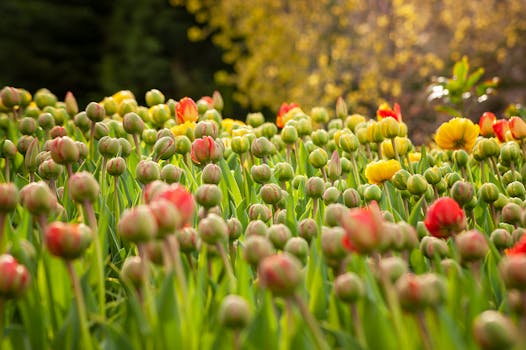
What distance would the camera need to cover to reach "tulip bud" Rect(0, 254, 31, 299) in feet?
2.54

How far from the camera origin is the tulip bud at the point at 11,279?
2.54 feet

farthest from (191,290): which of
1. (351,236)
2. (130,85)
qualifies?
(130,85)

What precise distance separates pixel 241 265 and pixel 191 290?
0.14 metres

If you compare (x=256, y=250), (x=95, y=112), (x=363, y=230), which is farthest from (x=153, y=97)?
(x=363, y=230)

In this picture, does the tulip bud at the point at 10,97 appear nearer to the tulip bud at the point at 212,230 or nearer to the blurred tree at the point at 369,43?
the tulip bud at the point at 212,230

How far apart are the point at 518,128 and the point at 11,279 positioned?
1289 mm

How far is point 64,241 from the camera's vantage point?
2.66 ft

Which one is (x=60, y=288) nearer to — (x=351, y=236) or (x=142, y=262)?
(x=142, y=262)

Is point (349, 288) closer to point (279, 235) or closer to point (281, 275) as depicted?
point (281, 275)

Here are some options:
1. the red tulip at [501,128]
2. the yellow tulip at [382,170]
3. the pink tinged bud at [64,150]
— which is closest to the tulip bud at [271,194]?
the yellow tulip at [382,170]

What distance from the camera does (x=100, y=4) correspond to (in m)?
13.4

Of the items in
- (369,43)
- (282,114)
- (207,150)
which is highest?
(369,43)

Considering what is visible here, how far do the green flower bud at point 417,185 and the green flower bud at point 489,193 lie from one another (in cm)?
11

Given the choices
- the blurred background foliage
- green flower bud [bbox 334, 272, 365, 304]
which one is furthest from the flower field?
the blurred background foliage
